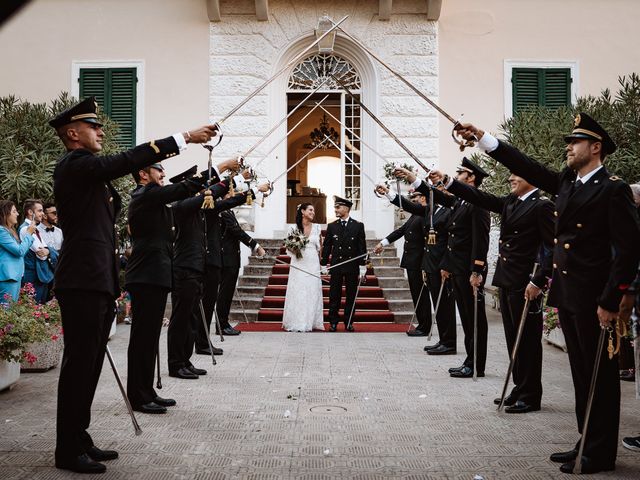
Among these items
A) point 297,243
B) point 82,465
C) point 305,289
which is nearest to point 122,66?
point 297,243

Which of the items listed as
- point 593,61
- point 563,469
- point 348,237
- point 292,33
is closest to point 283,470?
point 563,469

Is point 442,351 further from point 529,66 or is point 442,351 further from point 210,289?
point 529,66

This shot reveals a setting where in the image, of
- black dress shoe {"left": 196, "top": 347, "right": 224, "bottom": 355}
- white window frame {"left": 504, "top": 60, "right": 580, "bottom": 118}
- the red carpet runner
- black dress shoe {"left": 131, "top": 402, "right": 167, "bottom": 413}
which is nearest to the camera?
black dress shoe {"left": 131, "top": 402, "right": 167, "bottom": 413}

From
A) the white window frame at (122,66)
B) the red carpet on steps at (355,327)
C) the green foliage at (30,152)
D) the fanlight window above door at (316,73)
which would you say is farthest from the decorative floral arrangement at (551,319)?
the white window frame at (122,66)

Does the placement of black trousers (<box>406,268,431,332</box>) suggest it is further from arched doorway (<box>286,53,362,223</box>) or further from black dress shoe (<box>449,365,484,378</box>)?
black dress shoe (<box>449,365,484,378</box>)

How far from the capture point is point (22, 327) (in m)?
6.00

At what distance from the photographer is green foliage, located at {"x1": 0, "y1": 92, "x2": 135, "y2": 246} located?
10.6 m

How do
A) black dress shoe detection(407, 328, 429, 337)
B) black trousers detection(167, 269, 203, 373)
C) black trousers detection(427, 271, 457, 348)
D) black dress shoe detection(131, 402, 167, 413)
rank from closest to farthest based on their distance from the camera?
black dress shoe detection(131, 402, 167, 413) < black trousers detection(167, 269, 203, 373) < black trousers detection(427, 271, 457, 348) < black dress shoe detection(407, 328, 429, 337)

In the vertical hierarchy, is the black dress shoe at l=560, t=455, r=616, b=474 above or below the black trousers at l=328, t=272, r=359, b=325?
below

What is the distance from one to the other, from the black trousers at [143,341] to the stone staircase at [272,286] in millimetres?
5881

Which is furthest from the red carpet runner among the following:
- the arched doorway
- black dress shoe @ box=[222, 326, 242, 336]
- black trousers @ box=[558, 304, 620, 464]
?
black trousers @ box=[558, 304, 620, 464]

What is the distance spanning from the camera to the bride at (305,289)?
1060 cm

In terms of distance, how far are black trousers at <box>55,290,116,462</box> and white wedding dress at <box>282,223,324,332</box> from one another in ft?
21.6

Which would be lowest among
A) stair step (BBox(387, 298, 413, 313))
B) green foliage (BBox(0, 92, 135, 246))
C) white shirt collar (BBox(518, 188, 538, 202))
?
stair step (BBox(387, 298, 413, 313))
